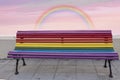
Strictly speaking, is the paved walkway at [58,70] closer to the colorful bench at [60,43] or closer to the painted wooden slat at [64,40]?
the colorful bench at [60,43]

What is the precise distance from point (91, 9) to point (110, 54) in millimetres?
1573

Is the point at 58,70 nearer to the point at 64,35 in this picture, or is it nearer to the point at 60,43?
the point at 60,43

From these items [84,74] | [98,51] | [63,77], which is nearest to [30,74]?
[63,77]

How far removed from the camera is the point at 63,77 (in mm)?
5445

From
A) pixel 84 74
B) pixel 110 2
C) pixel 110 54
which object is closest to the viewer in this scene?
pixel 110 54

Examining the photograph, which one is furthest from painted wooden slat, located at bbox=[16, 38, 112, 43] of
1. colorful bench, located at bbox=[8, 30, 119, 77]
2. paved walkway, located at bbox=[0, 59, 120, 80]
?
paved walkway, located at bbox=[0, 59, 120, 80]

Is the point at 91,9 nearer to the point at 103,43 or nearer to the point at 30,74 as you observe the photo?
the point at 103,43

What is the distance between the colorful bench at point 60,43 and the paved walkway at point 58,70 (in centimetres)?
25

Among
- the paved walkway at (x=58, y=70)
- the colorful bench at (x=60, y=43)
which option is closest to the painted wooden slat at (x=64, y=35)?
the colorful bench at (x=60, y=43)

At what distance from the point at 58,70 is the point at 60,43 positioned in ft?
1.94

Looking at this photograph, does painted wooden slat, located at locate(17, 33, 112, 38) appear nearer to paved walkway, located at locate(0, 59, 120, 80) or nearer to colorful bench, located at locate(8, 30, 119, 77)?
colorful bench, located at locate(8, 30, 119, 77)

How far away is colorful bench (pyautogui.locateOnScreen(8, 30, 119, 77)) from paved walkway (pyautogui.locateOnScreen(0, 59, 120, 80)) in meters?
0.25

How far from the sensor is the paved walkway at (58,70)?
215 inches

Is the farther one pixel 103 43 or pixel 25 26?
pixel 25 26
